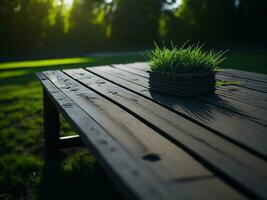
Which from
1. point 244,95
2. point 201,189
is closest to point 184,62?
point 244,95

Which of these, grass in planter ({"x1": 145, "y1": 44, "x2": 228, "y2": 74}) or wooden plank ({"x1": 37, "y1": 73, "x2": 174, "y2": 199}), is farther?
grass in planter ({"x1": 145, "y1": 44, "x2": 228, "y2": 74})

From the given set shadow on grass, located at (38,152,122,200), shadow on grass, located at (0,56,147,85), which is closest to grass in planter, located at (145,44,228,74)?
shadow on grass, located at (38,152,122,200)

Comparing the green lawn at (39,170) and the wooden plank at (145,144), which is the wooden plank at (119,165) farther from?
the green lawn at (39,170)

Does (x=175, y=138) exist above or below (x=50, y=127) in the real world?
above

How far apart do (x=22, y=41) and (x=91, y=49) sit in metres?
4.11

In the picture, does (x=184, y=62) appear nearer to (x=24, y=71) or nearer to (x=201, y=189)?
→ (x=201, y=189)

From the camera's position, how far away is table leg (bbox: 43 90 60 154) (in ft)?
9.94

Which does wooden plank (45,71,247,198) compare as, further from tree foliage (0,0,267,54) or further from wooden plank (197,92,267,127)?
tree foliage (0,0,267,54)

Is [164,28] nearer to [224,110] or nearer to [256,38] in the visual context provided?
[256,38]

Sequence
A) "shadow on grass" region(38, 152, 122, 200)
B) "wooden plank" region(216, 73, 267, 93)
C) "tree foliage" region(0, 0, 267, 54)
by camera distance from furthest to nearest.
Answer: "tree foliage" region(0, 0, 267, 54) → "shadow on grass" region(38, 152, 122, 200) → "wooden plank" region(216, 73, 267, 93)

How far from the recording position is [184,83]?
1.79 meters

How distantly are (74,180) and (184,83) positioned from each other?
4.10 feet

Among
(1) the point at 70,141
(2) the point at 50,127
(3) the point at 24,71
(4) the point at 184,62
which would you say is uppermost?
(4) the point at 184,62

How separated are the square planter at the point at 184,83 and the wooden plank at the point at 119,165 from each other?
62 cm
